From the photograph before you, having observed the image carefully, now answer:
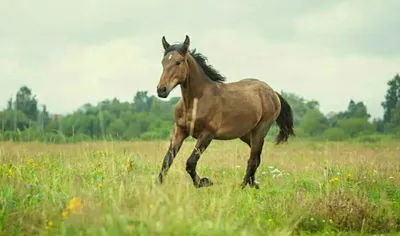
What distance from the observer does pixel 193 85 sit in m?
11.0

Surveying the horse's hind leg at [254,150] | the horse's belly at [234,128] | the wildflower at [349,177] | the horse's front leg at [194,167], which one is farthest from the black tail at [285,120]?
the horse's front leg at [194,167]

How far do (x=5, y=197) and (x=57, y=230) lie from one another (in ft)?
4.12

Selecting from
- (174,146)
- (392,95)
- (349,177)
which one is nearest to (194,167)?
(174,146)

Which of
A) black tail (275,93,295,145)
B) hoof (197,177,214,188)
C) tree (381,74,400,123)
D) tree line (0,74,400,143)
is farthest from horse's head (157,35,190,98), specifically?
tree (381,74,400,123)

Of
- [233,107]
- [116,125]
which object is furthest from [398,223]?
[116,125]

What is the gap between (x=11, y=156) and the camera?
13883 mm

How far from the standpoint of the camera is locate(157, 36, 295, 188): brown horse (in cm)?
1049

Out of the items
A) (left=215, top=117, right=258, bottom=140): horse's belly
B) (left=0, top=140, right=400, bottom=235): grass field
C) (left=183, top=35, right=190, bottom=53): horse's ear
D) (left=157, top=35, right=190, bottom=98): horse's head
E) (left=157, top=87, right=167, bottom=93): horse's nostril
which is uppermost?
(left=183, top=35, right=190, bottom=53): horse's ear

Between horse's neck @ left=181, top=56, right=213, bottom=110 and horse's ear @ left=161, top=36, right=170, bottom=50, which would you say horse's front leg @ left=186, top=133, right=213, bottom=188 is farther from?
horse's ear @ left=161, top=36, right=170, bottom=50

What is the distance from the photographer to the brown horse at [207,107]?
1049 centimetres

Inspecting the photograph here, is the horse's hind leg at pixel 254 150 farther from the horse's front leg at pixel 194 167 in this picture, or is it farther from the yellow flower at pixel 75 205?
the yellow flower at pixel 75 205

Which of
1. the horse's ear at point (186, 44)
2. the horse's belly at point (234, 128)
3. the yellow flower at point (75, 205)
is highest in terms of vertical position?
the horse's ear at point (186, 44)

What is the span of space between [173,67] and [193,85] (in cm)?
70

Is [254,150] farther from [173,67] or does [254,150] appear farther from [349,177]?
[173,67]
